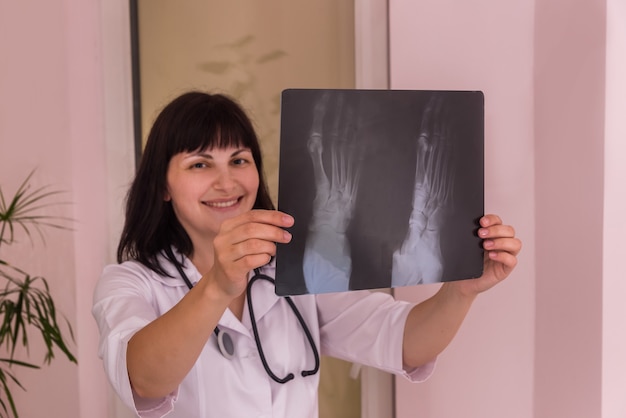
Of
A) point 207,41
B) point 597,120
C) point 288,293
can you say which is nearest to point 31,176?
point 207,41

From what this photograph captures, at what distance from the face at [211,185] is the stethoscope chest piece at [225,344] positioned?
0.19m

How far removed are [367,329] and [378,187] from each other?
1.30ft

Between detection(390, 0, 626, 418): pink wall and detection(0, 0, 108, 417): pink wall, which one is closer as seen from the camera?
detection(390, 0, 626, 418): pink wall

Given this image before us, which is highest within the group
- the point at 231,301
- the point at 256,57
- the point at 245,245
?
the point at 256,57

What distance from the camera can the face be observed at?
1.14 meters

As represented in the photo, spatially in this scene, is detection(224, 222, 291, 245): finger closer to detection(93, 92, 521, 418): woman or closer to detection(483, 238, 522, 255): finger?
detection(93, 92, 521, 418): woman

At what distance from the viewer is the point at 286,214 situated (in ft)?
2.89

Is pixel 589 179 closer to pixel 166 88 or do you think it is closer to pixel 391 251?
pixel 391 251

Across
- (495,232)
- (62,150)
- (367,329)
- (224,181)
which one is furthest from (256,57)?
(495,232)

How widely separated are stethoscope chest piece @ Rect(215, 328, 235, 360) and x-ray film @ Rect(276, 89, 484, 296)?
262 mm

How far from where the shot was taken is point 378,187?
3.14 feet

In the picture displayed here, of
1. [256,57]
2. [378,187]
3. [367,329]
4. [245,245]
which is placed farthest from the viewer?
[256,57]

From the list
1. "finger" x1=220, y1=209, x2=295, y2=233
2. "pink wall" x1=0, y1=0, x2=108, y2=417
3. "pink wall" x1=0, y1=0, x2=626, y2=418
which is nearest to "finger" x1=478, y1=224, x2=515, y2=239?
"pink wall" x1=0, y1=0, x2=626, y2=418

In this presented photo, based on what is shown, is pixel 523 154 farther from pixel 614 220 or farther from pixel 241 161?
pixel 241 161
